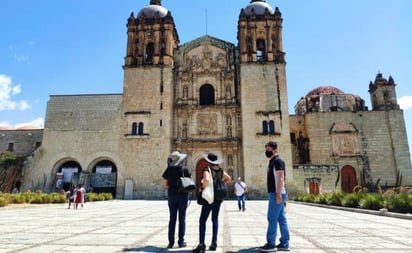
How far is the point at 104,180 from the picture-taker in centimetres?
2592

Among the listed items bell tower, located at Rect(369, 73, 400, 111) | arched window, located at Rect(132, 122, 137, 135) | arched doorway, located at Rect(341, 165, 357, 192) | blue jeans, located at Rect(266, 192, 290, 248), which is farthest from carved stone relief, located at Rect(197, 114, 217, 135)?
blue jeans, located at Rect(266, 192, 290, 248)

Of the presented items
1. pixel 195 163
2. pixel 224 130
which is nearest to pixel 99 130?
pixel 195 163

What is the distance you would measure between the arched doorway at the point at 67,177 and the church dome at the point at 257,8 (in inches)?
837

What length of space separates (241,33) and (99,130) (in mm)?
15460

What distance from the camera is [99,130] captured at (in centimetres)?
2647

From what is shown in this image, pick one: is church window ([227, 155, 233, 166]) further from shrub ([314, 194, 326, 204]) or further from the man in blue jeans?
the man in blue jeans

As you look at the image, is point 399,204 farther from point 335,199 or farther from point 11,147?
point 11,147

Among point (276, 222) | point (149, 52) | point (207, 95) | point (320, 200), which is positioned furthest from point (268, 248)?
point (149, 52)

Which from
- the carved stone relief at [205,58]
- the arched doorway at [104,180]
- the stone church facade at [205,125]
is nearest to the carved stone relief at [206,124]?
the stone church facade at [205,125]

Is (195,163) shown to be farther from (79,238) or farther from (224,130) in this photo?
(79,238)

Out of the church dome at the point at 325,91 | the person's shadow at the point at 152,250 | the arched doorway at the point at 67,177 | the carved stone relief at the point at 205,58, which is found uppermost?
the carved stone relief at the point at 205,58

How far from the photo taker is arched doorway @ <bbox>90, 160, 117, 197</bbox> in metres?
25.9

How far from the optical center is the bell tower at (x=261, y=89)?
24.6m

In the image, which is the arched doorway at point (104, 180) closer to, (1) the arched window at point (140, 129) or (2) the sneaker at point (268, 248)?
(1) the arched window at point (140, 129)
